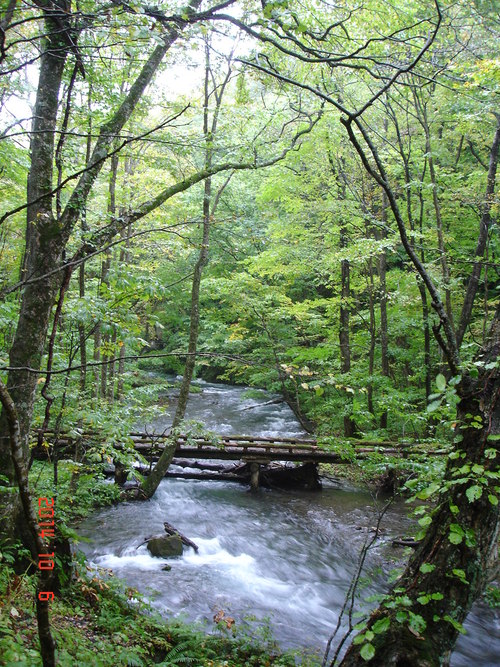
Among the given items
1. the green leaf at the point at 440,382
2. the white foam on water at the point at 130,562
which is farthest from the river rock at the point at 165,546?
the green leaf at the point at 440,382

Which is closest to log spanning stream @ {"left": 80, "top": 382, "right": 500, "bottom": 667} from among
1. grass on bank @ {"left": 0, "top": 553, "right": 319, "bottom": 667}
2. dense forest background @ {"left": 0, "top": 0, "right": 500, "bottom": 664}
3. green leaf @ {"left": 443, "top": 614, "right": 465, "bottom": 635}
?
grass on bank @ {"left": 0, "top": 553, "right": 319, "bottom": 667}

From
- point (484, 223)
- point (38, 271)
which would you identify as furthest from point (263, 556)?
point (484, 223)

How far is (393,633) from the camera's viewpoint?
2762mm

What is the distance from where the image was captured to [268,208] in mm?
15359

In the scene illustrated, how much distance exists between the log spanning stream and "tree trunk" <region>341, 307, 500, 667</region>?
3.35 feet

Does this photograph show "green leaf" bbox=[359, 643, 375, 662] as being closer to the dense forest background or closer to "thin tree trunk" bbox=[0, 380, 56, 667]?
the dense forest background

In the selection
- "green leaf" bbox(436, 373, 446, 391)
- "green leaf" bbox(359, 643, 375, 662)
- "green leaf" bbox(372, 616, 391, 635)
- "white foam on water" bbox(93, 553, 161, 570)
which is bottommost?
"white foam on water" bbox(93, 553, 161, 570)

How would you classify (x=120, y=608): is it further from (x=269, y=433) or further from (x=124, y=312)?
(x=269, y=433)

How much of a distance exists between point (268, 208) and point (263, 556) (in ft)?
38.3

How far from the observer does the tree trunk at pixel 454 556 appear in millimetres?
2658

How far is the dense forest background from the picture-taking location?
2.92 meters

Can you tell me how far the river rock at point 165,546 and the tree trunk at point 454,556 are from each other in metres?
5.20

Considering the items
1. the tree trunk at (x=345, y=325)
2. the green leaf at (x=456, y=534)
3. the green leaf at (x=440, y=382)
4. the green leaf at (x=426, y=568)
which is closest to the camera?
the green leaf at (x=440, y=382)

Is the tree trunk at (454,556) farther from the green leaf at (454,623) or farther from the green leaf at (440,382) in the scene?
the green leaf at (440,382)
